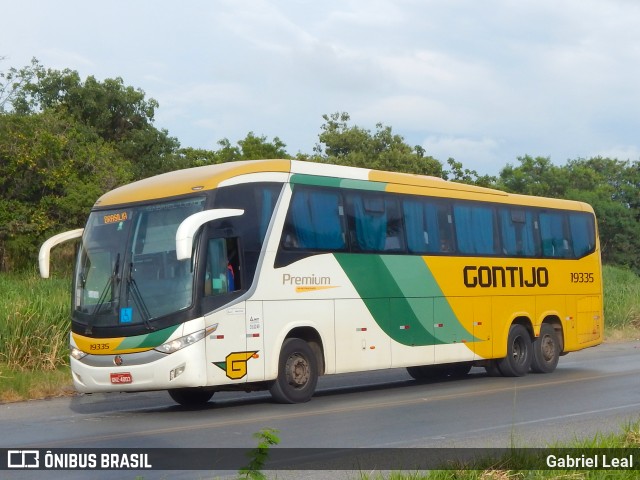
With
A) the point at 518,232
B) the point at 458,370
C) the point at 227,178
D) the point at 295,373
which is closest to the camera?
the point at 227,178

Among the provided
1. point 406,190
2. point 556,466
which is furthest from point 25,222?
point 556,466

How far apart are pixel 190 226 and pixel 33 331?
22.3 feet

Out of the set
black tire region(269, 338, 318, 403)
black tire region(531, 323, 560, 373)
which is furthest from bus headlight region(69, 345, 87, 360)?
black tire region(531, 323, 560, 373)

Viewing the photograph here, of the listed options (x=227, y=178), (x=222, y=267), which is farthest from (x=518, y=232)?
(x=222, y=267)

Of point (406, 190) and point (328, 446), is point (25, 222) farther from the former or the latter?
point (328, 446)

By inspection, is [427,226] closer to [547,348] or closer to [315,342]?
[315,342]

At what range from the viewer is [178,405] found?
619 inches

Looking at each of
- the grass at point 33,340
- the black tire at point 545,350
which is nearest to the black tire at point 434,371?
the black tire at point 545,350

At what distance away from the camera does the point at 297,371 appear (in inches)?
596

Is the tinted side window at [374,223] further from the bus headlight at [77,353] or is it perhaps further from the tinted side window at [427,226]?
the bus headlight at [77,353]

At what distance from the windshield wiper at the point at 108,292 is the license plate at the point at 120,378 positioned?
80 centimetres

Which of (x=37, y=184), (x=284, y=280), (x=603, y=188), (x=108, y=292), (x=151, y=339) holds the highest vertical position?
(x=603, y=188)

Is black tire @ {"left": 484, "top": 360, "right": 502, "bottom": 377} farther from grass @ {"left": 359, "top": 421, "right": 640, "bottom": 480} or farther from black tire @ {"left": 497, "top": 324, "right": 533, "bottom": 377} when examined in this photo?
grass @ {"left": 359, "top": 421, "right": 640, "bottom": 480}

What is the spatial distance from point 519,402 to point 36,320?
29.8ft
